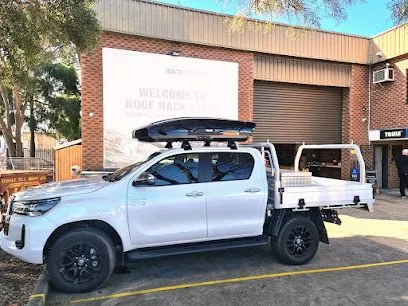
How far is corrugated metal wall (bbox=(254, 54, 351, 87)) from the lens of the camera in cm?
1595

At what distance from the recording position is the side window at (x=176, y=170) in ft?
19.9

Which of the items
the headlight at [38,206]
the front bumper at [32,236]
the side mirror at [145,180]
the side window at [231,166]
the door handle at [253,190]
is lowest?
the front bumper at [32,236]

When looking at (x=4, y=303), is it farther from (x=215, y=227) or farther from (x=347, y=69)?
(x=347, y=69)

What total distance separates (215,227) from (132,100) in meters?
8.42

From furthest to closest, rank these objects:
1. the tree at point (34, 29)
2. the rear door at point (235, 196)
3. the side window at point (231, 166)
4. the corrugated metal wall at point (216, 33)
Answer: the corrugated metal wall at point (216, 33) → the tree at point (34, 29) → the side window at point (231, 166) → the rear door at point (235, 196)

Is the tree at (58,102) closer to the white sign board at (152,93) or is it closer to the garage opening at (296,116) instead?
the white sign board at (152,93)

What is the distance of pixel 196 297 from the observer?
5.31m

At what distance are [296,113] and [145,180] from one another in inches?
486

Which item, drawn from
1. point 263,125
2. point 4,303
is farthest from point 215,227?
point 263,125

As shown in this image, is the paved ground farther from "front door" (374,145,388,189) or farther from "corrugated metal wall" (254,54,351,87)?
"front door" (374,145,388,189)

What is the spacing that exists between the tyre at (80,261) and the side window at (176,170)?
113cm

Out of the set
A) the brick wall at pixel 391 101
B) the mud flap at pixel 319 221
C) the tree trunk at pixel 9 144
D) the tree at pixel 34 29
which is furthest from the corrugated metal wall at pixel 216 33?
the tree trunk at pixel 9 144

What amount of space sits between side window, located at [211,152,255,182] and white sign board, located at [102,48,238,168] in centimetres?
751

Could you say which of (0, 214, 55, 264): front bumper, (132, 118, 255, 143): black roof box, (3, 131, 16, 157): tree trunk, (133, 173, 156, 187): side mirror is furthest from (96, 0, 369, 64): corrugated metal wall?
(3, 131, 16, 157): tree trunk
